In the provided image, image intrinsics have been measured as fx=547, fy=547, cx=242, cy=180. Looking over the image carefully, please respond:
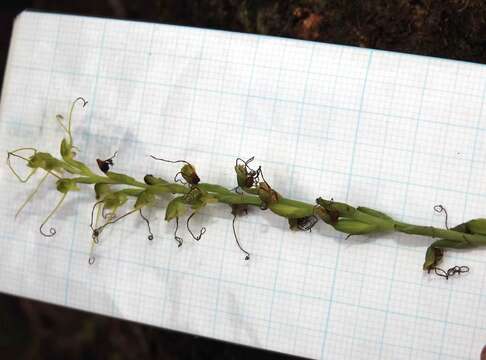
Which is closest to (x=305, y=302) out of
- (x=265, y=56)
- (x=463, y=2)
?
(x=265, y=56)

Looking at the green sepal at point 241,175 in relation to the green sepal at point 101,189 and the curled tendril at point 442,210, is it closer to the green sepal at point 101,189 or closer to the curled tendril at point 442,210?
the green sepal at point 101,189

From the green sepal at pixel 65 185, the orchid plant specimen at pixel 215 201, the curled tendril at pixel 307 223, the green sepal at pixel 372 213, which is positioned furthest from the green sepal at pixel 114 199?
the green sepal at pixel 372 213

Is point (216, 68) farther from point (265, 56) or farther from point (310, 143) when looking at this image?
point (310, 143)

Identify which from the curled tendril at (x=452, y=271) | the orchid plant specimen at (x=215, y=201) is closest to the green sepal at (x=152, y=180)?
the orchid plant specimen at (x=215, y=201)

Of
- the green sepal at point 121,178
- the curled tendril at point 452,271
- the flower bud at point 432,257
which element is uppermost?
the green sepal at point 121,178

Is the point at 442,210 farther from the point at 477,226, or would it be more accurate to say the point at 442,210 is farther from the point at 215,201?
the point at 215,201

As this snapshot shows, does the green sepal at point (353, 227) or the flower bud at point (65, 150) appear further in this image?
the flower bud at point (65, 150)

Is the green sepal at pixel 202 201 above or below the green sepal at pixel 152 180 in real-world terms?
below
